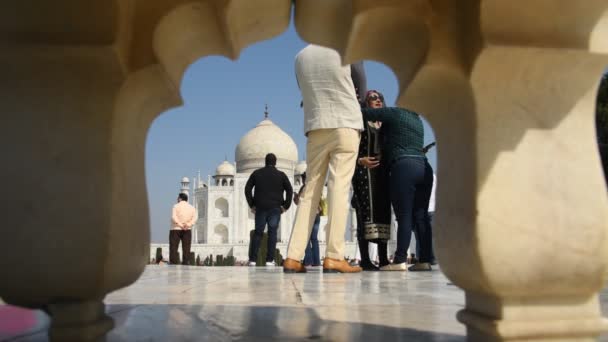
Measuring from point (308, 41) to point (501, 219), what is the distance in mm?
458

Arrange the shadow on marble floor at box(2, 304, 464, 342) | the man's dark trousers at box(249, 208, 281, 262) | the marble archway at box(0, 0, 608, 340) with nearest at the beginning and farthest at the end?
the marble archway at box(0, 0, 608, 340)
the shadow on marble floor at box(2, 304, 464, 342)
the man's dark trousers at box(249, 208, 281, 262)

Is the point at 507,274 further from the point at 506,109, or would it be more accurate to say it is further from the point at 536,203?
the point at 506,109

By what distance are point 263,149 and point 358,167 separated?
24896mm

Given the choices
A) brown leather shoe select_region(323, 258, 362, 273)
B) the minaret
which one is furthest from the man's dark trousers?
the minaret

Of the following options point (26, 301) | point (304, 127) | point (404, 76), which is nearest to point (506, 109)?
point (404, 76)

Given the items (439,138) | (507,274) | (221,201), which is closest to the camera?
(507,274)

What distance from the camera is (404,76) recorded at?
0.93 metres

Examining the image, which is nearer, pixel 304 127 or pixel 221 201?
pixel 304 127

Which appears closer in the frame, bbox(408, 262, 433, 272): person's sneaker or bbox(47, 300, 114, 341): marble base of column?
bbox(47, 300, 114, 341): marble base of column

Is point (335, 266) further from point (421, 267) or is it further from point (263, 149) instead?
point (263, 149)

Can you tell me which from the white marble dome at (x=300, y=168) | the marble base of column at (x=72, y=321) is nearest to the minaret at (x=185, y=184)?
the white marble dome at (x=300, y=168)

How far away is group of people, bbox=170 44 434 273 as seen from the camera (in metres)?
2.92

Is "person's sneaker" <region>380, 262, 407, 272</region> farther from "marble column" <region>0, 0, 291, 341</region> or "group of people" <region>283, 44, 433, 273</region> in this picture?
"marble column" <region>0, 0, 291, 341</region>

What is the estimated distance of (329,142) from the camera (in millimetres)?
2924
